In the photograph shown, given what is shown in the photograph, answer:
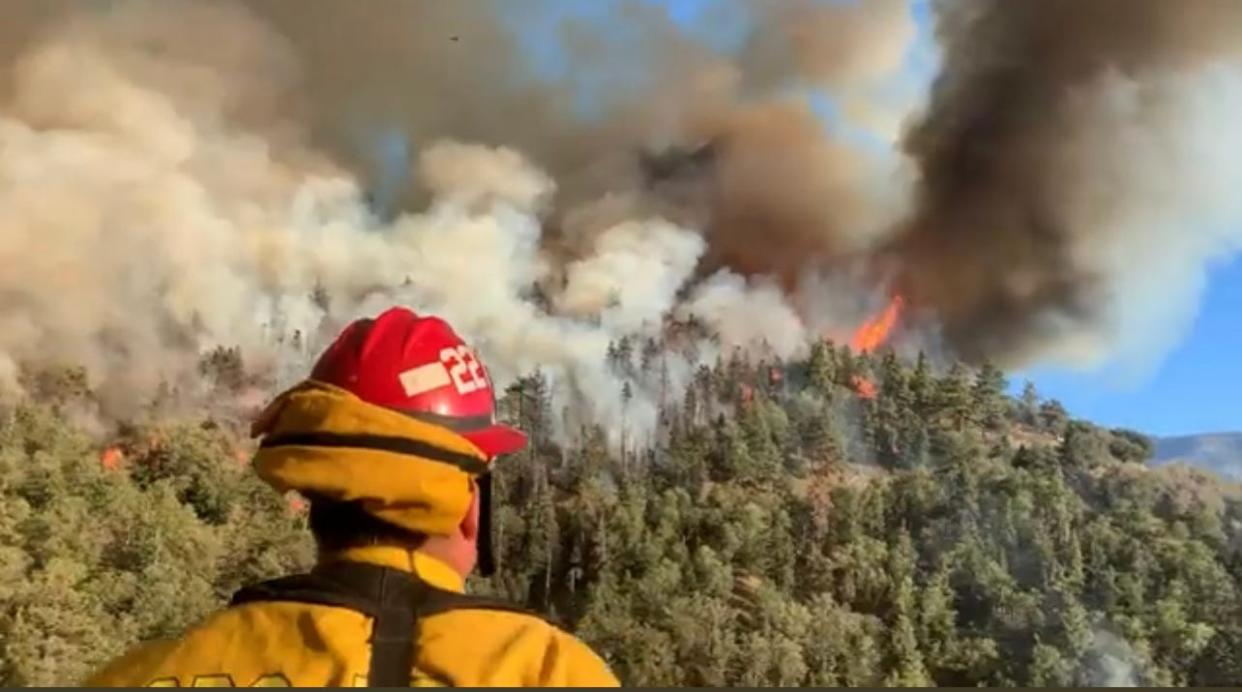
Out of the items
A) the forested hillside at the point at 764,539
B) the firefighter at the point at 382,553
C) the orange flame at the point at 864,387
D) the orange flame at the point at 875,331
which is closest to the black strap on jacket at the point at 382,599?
the firefighter at the point at 382,553

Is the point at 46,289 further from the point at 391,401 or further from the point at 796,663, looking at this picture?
the point at 391,401

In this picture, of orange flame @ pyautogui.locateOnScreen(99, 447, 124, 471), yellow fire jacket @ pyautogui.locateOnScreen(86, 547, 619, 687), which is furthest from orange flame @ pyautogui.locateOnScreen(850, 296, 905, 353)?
yellow fire jacket @ pyautogui.locateOnScreen(86, 547, 619, 687)

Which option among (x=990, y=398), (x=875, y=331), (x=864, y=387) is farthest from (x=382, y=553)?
(x=875, y=331)

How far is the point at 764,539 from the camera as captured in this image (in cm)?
562

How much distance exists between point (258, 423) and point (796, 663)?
4.62 m

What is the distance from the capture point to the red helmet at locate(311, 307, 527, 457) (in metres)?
0.83

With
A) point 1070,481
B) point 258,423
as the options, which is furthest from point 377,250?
point 258,423

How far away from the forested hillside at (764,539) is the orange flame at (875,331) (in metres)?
0.52

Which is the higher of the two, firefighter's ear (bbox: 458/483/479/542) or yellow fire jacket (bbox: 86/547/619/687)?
firefighter's ear (bbox: 458/483/479/542)

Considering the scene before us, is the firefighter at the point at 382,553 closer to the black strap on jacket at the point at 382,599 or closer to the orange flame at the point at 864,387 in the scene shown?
the black strap on jacket at the point at 382,599

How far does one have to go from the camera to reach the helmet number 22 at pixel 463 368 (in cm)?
84

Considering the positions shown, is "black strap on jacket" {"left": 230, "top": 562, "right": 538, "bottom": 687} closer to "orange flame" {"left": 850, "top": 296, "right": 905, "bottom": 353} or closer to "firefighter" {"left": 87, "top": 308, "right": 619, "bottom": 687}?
"firefighter" {"left": 87, "top": 308, "right": 619, "bottom": 687}

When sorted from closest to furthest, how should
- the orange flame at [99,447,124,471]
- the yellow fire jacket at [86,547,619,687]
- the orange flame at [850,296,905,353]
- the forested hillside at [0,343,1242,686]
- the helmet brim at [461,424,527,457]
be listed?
the yellow fire jacket at [86,547,619,687]
the helmet brim at [461,424,527,457]
the forested hillside at [0,343,1242,686]
the orange flame at [99,447,124,471]
the orange flame at [850,296,905,353]

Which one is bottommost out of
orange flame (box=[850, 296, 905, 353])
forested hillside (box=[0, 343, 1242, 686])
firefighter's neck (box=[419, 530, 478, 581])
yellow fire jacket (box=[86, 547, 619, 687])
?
yellow fire jacket (box=[86, 547, 619, 687])
